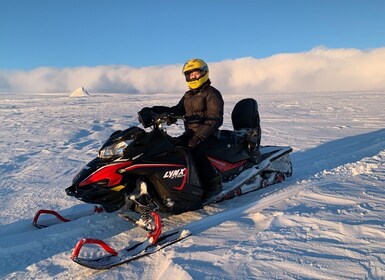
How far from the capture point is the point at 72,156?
8.30 meters

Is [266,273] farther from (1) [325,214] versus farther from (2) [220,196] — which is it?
(2) [220,196]

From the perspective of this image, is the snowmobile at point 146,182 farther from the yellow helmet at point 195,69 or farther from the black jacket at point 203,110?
the yellow helmet at point 195,69

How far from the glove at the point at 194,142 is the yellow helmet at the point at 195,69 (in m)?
0.71

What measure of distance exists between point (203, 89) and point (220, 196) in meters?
1.40

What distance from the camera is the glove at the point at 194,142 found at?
13.9ft

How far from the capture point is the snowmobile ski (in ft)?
9.67

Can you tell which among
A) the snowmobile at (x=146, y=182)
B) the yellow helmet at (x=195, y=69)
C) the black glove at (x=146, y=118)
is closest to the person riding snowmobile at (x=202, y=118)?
the yellow helmet at (x=195, y=69)

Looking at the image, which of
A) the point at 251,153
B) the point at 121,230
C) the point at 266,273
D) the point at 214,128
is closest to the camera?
the point at 266,273

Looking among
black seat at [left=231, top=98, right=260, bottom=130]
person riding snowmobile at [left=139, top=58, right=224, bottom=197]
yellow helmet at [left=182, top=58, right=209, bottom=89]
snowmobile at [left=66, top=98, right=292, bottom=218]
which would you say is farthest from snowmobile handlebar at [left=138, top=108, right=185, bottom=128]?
black seat at [left=231, top=98, right=260, bottom=130]

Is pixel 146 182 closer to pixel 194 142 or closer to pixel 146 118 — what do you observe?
pixel 146 118

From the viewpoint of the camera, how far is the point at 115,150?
3.55 metres

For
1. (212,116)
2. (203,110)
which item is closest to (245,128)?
(203,110)

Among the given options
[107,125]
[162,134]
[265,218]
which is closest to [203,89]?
[162,134]

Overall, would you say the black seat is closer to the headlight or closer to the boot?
the boot
